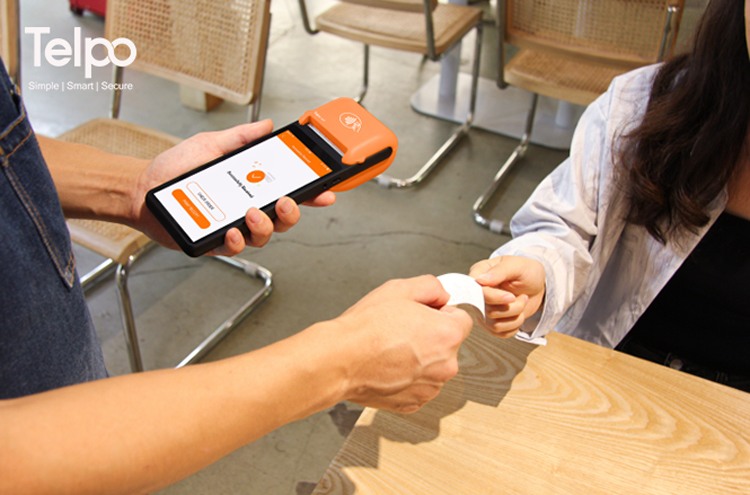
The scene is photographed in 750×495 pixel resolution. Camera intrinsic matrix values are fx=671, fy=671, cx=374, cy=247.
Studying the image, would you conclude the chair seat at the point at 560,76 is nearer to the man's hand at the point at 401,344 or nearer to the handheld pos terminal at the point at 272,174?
the handheld pos terminal at the point at 272,174

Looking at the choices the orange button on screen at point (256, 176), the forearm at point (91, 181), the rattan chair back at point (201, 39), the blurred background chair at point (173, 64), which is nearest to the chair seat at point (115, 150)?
the blurred background chair at point (173, 64)

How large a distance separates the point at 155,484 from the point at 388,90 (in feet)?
8.03

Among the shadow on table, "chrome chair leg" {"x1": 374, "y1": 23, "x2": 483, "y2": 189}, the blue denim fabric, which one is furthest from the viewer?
→ "chrome chair leg" {"x1": 374, "y1": 23, "x2": 483, "y2": 189}

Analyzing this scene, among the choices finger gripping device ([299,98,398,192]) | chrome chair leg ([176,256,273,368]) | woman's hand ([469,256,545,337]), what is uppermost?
finger gripping device ([299,98,398,192])

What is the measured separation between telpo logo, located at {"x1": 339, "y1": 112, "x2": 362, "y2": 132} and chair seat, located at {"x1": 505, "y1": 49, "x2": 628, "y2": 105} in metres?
1.18

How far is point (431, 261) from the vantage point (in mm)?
2068

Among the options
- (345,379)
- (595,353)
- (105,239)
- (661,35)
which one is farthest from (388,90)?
(345,379)

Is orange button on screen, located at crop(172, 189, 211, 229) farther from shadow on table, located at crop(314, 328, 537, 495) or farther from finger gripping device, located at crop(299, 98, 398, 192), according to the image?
shadow on table, located at crop(314, 328, 537, 495)

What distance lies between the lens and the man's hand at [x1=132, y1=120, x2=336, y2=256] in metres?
0.84

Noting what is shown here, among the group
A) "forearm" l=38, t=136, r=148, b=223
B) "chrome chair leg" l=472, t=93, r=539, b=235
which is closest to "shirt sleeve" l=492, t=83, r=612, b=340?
"forearm" l=38, t=136, r=148, b=223

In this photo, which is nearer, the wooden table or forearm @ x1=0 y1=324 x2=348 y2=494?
forearm @ x1=0 y1=324 x2=348 y2=494

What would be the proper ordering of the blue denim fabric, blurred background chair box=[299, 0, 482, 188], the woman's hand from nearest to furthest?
the blue denim fabric → the woman's hand → blurred background chair box=[299, 0, 482, 188]

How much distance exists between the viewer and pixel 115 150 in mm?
1695

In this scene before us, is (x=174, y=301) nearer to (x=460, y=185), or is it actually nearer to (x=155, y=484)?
(x=460, y=185)
